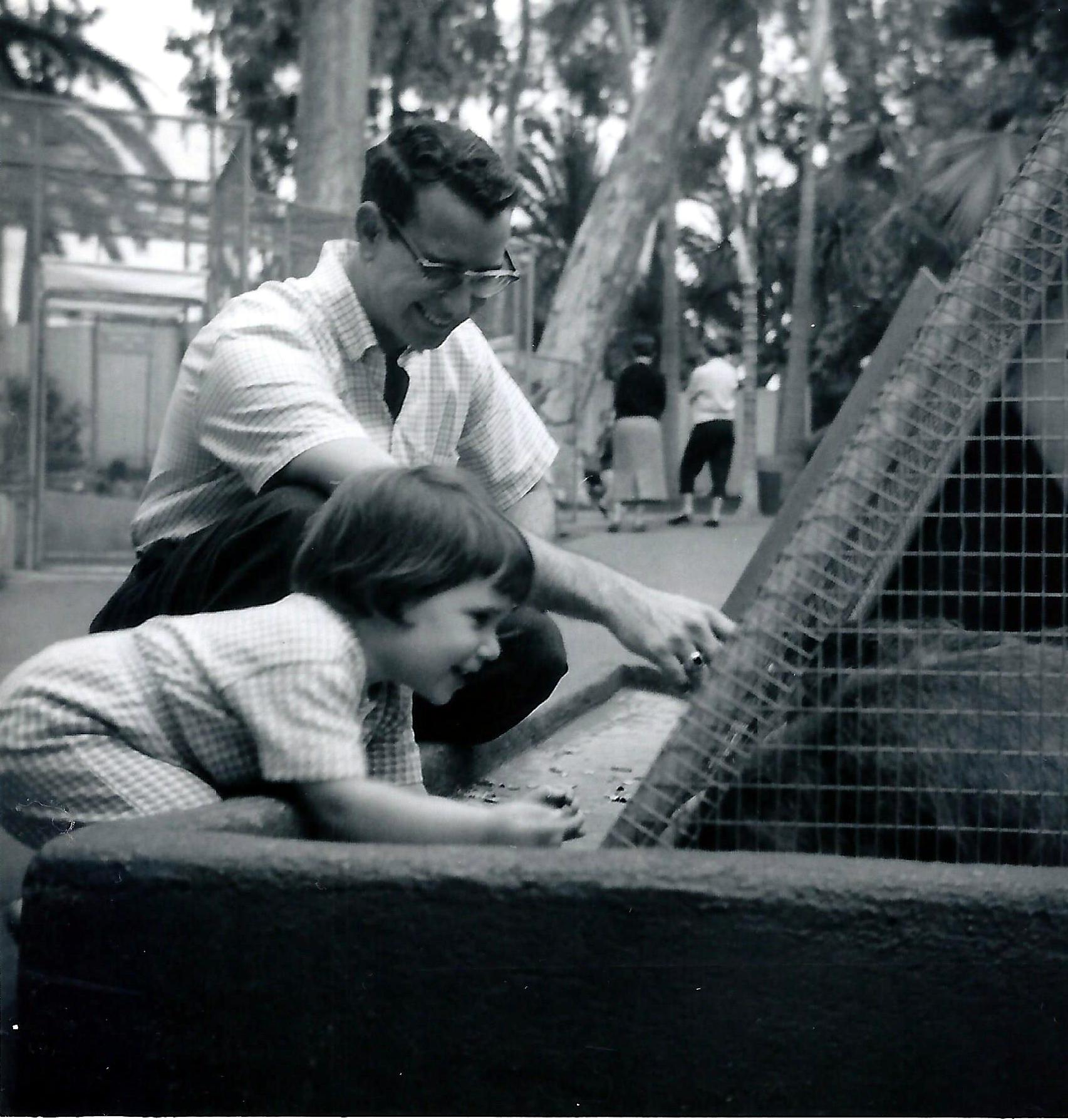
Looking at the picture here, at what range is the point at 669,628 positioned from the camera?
6.52ft

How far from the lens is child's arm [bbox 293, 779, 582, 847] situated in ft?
5.51

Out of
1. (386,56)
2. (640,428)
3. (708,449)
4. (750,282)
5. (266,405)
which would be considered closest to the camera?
(266,405)

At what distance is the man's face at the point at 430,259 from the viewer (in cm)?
228

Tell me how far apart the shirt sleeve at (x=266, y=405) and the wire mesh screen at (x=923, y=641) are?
68 centimetres

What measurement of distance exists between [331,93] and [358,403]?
618cm

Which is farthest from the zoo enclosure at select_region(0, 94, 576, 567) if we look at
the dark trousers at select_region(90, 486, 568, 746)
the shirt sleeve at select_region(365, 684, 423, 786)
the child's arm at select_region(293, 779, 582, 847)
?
the child's arm at select_region(293, 779, 582, 847)

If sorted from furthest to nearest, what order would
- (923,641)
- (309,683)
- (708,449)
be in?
1. (708,449)
2. (923,641)
3. (309,683)

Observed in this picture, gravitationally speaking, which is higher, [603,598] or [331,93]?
[331,93]

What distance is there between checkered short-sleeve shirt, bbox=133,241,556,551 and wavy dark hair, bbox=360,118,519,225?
169 millimetres

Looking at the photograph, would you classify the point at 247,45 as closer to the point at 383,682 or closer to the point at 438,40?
the point at 438,40

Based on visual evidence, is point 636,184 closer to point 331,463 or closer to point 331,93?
point 331,93

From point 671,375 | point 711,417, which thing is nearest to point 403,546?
point 711,417

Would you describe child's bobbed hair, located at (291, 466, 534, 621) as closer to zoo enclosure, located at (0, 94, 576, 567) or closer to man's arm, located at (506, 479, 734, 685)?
man's arm, located at (506, 479, 734, 685)

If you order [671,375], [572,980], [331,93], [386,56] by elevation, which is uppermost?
[386,56]
